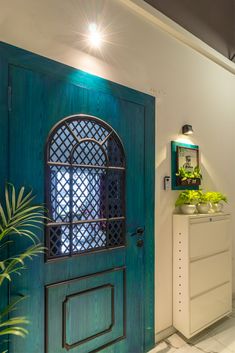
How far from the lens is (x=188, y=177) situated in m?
2.54

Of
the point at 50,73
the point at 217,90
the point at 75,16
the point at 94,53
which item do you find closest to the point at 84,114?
the point at 50,73

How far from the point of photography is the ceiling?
2516 mm

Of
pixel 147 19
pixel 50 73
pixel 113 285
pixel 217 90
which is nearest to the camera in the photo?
pixel 50 73

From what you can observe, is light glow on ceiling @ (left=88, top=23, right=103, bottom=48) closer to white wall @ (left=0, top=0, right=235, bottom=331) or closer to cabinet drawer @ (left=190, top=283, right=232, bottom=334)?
white wall @ (left=0, top=0, right=235, bottom=331)

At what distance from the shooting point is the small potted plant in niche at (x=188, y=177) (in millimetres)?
2504

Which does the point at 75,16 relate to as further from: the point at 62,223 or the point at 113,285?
the point at 113,285

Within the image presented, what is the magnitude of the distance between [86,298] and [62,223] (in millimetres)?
569

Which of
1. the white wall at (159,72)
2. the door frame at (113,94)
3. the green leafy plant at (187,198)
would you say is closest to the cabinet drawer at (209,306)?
the white wall at (159,72)

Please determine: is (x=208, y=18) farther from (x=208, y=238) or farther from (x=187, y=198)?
(x=208, y=238)

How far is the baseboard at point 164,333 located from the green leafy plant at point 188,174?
1399 millimetres

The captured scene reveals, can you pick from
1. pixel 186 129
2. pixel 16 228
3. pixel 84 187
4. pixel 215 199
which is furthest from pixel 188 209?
pixel 16 228

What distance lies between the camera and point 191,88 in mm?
2750

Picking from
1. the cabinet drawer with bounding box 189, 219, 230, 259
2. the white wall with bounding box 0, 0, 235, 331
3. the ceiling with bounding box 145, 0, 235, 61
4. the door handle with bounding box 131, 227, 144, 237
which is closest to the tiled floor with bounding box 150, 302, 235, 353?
the white wall with bounding box 0, 0, 235, 331

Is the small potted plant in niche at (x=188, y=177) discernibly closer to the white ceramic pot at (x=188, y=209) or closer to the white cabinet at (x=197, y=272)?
the white ceramic pot at (x=188, y=209)
